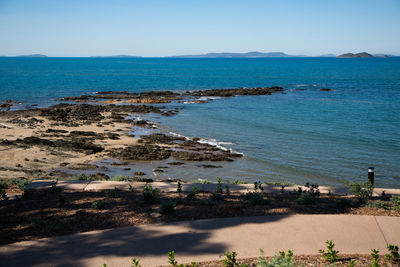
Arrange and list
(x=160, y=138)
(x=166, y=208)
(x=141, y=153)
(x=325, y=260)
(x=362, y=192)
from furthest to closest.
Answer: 1. (x=160, y=138)
2. (x=141, y=153)
3. (x=362, y=192)
4. (x=166, y=208)
5. (x=325, y=260)

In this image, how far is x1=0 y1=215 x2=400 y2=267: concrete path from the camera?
17.6 ft

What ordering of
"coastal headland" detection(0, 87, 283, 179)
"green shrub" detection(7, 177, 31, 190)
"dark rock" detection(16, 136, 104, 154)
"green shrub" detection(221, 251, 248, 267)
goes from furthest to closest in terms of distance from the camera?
"dark rock" detection(16, 136, 104, 154) < "coastal headland" detection(0, 87, 283, 179) < "green shrub" detection(7, 177, 31, 190) < "green shrub" detection(221, 251, 248, 267)

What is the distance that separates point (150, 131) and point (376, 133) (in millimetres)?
15281

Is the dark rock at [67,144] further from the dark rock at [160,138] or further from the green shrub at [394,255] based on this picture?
the green shrub at [394,255]

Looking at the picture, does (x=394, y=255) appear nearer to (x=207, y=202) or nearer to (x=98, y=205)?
(x=207, y=202)

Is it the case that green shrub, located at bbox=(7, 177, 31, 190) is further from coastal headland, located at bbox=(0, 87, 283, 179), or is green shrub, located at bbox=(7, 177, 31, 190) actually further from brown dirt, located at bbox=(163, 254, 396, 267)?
brown dirt, located at bbox=(163, 254, 396, 267)

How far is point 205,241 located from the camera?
5871 millimetres

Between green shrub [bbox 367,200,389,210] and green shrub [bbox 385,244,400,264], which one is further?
green shrub [bbox 367,200,389,210]

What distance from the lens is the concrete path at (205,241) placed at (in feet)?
17.6

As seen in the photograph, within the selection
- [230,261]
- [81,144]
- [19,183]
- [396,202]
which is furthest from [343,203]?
[81,144]

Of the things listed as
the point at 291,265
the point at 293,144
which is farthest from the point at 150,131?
the point at 291,265

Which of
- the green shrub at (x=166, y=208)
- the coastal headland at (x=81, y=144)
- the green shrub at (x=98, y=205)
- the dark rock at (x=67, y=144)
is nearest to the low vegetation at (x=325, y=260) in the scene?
the green shrub at (x=166, y=208)

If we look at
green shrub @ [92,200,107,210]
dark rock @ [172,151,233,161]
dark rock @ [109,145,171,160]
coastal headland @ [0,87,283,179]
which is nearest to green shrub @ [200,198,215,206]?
green shrub @ [92,200,107,210]

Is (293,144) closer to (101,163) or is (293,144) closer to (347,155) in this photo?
(347,155)
